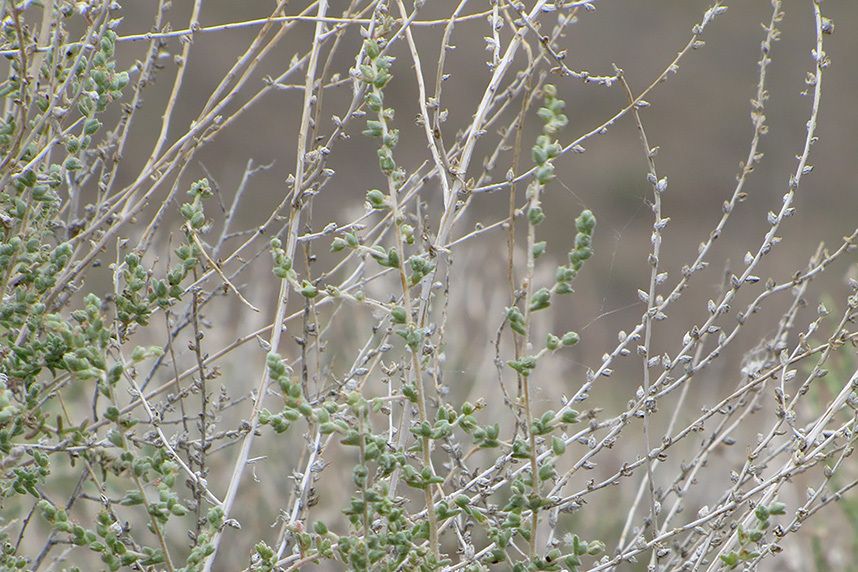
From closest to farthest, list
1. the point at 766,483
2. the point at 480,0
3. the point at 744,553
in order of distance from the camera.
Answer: the point at 744,553 → the point at 766,483 → the point at 480,0

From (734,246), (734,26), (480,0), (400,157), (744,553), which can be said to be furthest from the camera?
(734,26)

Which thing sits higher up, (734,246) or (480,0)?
(480,0)

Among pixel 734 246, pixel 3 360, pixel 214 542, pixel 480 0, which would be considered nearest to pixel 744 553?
pixel 214 542

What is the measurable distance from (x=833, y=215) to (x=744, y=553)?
13.7m

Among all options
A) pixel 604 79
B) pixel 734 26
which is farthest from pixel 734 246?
pixel 604 79

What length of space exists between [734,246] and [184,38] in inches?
496

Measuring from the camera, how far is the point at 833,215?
14164mm

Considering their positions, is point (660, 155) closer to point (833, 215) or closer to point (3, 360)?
point (833, 215)

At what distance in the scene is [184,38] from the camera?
177cm

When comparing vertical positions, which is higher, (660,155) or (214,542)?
(660,155)

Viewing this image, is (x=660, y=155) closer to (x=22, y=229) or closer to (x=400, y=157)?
(x=400, y=157)

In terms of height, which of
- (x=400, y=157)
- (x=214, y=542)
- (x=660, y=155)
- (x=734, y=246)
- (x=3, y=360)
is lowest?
(x=214, y=542)

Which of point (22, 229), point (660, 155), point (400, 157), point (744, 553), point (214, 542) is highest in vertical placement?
point (400, 157)

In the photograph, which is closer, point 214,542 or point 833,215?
point 214,542
